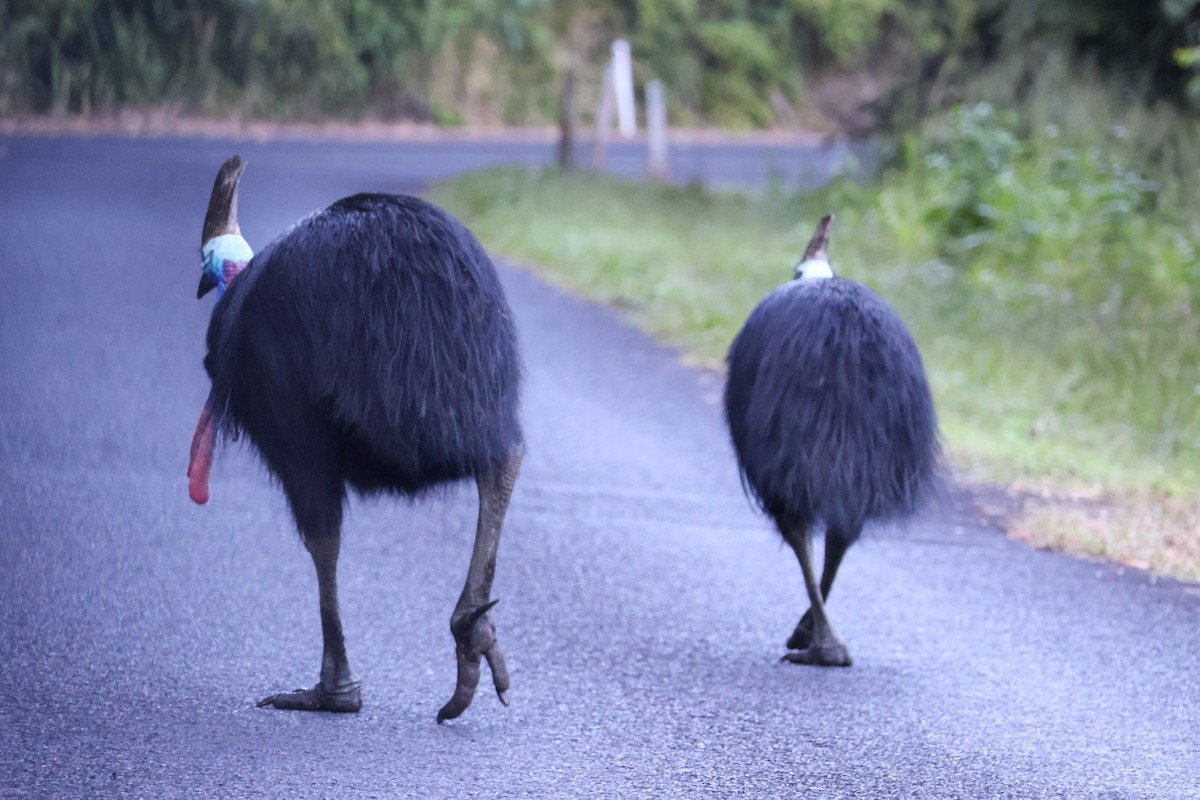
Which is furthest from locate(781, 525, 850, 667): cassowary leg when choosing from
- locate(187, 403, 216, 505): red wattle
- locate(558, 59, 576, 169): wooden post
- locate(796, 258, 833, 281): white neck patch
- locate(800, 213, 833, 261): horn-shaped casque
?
locate(558, 59, 576, 169): wooden post

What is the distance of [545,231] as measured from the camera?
14.7m

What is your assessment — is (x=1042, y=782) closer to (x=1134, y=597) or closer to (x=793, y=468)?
(x=793, y=468)

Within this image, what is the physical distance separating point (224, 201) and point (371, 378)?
0.79 m

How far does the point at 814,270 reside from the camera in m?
5.43

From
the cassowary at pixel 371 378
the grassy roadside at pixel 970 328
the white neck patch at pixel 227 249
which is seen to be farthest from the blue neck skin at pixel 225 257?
the grassy roadside at pixel 970 328

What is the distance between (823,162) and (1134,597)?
20.3 meters

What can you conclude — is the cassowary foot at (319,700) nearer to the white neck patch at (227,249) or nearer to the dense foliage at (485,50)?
the white neck patch at (227,249)

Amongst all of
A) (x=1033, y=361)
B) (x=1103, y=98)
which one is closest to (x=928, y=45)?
(x=1103, y=98)

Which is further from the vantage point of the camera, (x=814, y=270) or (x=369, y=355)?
(x=814, y=270)

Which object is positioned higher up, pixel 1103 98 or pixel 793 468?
pixel 1103 98

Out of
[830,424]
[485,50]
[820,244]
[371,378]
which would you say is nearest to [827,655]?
[830,424]

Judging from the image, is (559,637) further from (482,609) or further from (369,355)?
(369,355)

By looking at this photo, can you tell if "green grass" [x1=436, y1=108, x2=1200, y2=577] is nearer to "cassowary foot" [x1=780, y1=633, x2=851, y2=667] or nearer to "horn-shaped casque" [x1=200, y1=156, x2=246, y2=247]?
"cassowary foot" [x1=780, y1=633, x2=851, y2=667]

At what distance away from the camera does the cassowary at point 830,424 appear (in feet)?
16.2
